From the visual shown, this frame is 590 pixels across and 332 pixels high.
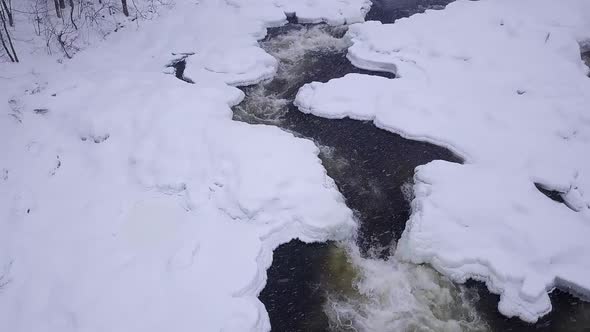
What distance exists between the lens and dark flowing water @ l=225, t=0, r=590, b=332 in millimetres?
5344

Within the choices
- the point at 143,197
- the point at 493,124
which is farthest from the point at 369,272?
the point at 493,124

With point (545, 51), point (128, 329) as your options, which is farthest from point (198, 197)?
point (545, 51)

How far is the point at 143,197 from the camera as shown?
Result: 22.4ft

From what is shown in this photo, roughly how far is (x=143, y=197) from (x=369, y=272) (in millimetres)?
3742

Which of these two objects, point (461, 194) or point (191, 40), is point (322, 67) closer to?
point (191, 40)

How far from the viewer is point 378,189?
710 centimetres

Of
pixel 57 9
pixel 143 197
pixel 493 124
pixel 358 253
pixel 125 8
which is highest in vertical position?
pixel 57 9

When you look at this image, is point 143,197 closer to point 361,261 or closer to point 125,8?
point 361,261

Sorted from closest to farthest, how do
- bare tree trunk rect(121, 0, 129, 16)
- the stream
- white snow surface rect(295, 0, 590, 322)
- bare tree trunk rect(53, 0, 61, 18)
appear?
1. the stream
2. white snow surface rect(295, 0, 590, 322)
3. bare tree trunk rect(53, 0, 61, 18)
4. bare tree trunk rect(121, 0, 129, 16)

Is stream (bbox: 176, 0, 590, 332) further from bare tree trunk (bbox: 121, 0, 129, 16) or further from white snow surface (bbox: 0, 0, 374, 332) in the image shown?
bare tree trunk (bbox: 121, 0, 129, 16)

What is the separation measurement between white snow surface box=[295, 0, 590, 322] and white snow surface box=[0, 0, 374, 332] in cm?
160

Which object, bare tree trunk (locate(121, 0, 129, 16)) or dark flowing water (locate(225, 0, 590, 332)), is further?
bare tree trunk (locate(121, 0, 129, 16))

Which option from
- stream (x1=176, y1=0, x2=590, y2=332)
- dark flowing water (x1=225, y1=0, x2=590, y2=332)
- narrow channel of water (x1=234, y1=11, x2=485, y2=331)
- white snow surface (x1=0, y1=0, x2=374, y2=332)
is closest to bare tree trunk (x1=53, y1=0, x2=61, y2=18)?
white snow surface (x1=0, y1=0, x2=374, y2=332)

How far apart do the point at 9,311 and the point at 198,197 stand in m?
2.85
